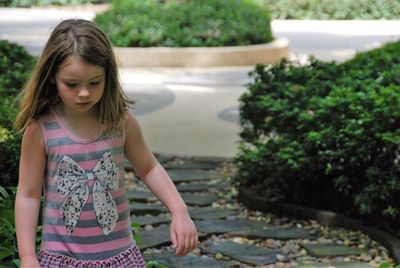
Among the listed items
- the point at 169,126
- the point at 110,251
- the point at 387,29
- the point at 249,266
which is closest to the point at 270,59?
the point at 169,126

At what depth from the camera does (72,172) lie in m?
2.64

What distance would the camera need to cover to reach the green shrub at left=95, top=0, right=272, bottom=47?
14.3 metres

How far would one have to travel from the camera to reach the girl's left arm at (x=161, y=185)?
8.72 ft

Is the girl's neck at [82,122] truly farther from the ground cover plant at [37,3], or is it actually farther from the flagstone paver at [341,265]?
the ground cover plant at [37,3]

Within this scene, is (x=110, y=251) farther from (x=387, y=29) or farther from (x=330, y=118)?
(x=387, y=29)

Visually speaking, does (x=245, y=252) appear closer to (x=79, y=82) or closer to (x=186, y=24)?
(x=79, y=82)

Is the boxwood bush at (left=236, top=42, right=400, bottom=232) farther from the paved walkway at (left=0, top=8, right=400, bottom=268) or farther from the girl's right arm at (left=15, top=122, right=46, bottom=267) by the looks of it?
the girl's right arm at (left=15, top=122, right=46, bottom=267)

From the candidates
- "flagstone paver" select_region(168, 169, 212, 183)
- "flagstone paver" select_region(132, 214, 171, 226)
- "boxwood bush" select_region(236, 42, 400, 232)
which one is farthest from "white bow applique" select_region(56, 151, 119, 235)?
"flagstone paver" select_region(168, 169, 212, 183)

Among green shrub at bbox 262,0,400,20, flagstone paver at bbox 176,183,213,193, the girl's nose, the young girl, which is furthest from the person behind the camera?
green shrub at bbox 262,0,400,20

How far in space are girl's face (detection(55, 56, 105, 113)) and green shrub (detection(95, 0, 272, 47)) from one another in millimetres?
11656

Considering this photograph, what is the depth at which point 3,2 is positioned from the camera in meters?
28.4

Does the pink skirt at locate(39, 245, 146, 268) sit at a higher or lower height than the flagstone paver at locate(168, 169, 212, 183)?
higher

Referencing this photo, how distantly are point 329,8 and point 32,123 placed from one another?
2210 cm

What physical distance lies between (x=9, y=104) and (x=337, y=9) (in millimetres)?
19257
